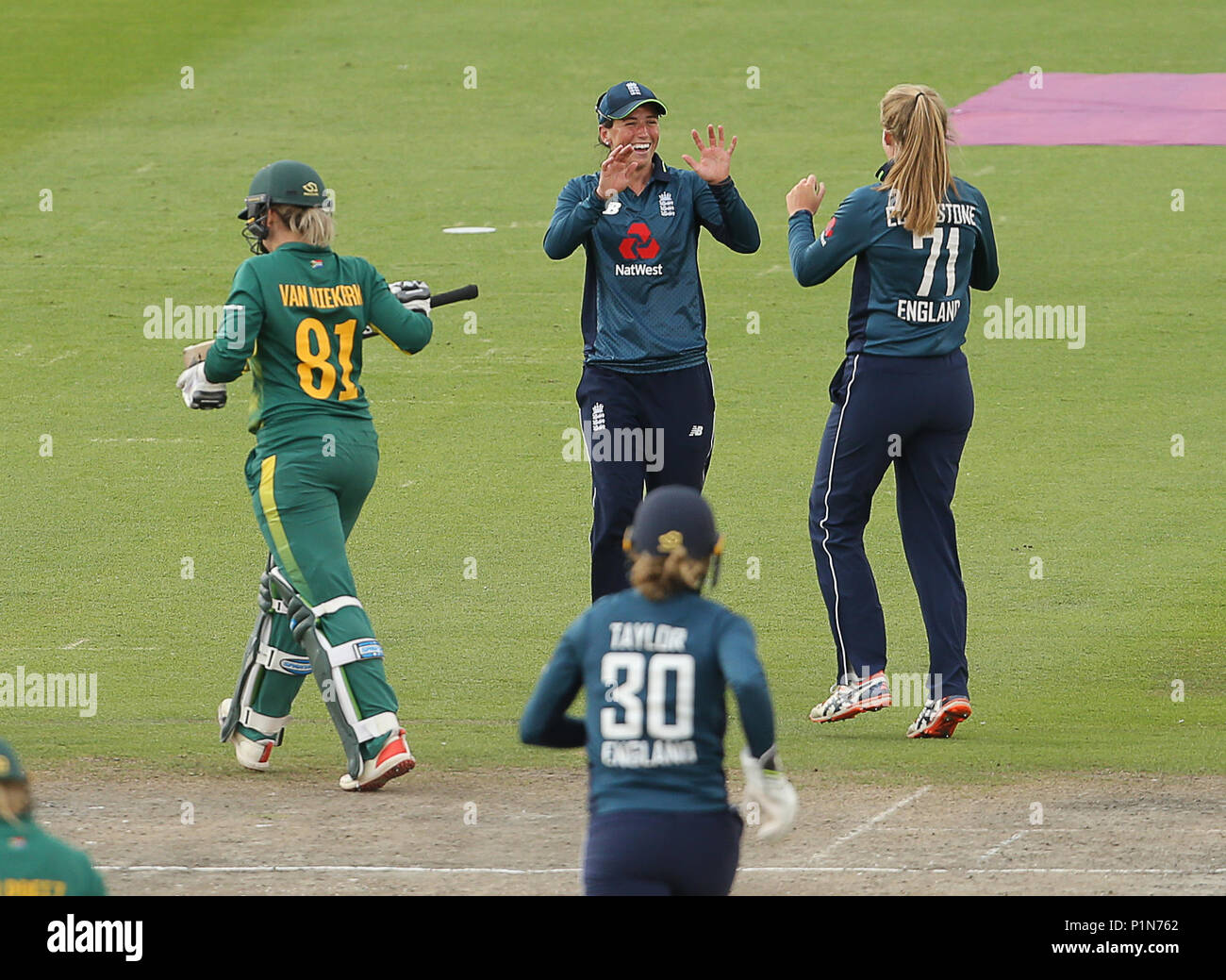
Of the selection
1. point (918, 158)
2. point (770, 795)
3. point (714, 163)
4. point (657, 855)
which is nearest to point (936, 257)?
point (918, 158)

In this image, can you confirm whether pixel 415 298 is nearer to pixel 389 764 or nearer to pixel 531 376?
pixel 389 764

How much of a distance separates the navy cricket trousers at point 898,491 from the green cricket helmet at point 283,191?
222 centimetres

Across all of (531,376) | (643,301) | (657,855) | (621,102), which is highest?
(531,376)

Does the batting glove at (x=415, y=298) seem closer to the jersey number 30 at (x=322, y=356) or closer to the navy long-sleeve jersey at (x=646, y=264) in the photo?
the jersey number 30 at (x=322, y=356)

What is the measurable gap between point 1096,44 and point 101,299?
13.4 meters

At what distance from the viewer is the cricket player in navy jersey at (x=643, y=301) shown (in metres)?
8.97

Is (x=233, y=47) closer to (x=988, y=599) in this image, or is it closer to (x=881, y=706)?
(x=988, y=599)

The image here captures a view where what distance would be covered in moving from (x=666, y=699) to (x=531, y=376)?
11508 mm

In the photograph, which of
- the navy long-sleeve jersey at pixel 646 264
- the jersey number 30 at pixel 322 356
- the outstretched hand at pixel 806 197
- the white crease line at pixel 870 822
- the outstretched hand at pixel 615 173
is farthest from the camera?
the navy long-sleeve jersey at pixel 646 264

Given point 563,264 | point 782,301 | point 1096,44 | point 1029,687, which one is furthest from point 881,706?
point 1096,44

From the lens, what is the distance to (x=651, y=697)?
16.8ft

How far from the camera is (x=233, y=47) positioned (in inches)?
1051

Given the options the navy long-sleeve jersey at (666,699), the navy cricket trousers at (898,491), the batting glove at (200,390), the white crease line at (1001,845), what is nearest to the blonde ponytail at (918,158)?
the navy cricket trousers at (898,491)

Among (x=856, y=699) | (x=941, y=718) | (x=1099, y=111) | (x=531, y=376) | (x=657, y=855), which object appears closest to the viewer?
(x=657, y=855)
